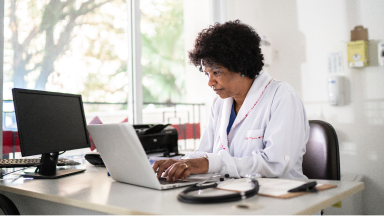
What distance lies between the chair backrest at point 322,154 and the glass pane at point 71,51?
164 cm

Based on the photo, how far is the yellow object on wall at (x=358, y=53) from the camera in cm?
246

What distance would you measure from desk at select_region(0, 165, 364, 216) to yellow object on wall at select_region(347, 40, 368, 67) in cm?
180

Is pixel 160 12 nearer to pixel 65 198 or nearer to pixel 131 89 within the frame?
pixel 131 89

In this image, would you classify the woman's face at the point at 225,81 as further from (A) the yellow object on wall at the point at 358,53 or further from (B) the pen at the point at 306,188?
(A) the yellow object on wall at the point at 358,53

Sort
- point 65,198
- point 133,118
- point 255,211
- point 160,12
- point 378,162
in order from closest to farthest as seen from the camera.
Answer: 1. point 255,211
2. point 65,198
3. point 378,162
4. point 133,118
5. point 160,12

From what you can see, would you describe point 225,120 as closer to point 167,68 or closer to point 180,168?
point 180,168

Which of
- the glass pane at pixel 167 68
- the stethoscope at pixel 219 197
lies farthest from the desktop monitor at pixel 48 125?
the glass pane at pixel 167 68

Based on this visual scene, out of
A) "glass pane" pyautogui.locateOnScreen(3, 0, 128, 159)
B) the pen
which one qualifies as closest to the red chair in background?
"glass pane" pyautogui.locateOnScreen(3, 0, 128, 159)

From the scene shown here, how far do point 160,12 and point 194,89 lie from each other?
0.92 meters

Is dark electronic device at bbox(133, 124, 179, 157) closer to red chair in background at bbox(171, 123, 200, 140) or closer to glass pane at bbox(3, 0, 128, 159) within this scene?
glass pane at bbox(3, 0, 128, 159)

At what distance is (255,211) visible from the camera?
2.33 feet

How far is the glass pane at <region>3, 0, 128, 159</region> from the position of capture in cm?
205

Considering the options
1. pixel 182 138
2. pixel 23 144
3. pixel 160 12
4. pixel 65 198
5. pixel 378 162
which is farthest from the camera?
pixel 182 138

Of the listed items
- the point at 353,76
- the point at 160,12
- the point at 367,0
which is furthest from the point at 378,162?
the point at 160,12
